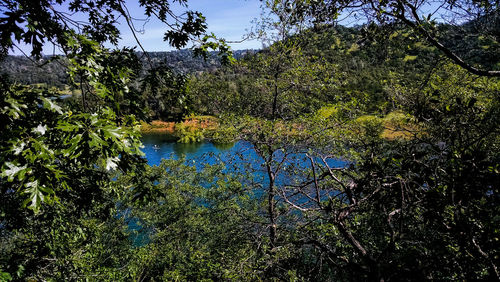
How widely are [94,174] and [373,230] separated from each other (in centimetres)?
691

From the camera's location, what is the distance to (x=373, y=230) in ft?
23.4

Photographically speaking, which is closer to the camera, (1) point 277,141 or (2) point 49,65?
(2) point 49,65

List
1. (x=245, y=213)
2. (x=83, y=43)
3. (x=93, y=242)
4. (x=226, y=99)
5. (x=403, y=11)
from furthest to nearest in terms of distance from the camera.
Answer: (x=245, y=213), (x=226, y=99), (x=93, y=242), (x=403, y=11), (x=83, y=43)

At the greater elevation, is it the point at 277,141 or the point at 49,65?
the point at 49,65

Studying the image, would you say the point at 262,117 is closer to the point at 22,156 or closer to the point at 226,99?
the point at 226,99

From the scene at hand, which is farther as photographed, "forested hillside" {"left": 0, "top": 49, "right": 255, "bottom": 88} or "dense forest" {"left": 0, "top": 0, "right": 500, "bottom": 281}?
"forested hillside" {"left": 0, "top": 49, "right": 255, "bottom": 88}

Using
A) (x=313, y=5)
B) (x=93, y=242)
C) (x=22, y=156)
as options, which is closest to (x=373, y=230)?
(x=313, y=5)

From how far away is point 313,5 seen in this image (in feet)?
14.3

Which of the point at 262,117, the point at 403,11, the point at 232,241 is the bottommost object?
the point at 232,241

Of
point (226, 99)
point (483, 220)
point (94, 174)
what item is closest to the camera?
point (483, 220)

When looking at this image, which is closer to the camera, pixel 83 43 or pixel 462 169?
pixel 462 169

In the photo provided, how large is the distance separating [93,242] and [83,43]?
8.63 m

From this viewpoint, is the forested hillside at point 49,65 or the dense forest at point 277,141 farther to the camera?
the forested hillside at point 49,65

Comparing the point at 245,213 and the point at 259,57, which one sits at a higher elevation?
the point at 259,57
